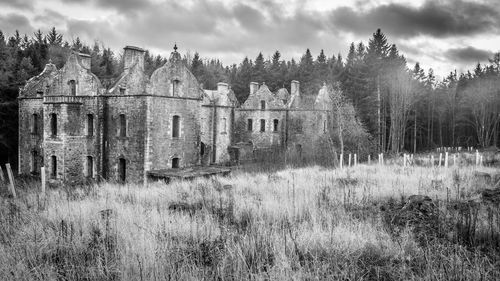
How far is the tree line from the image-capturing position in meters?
37.9

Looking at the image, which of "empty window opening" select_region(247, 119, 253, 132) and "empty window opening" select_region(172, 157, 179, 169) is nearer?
"empty window opening" select_region(172, 157, 179, 169)

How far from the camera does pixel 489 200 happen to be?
845 cm

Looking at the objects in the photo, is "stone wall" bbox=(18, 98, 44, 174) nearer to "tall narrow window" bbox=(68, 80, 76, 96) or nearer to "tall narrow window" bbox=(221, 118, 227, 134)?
"tall narrow window" bbox=(68, 80, 76, 96)

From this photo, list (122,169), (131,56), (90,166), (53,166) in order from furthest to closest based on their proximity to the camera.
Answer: (53,166)
(90,166)
(131,56)
(122,169)

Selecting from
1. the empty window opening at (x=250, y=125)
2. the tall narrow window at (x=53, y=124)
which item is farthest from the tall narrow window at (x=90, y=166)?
the empty window opening at (x=250, y=125)

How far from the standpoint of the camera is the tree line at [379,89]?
3794 centimetres

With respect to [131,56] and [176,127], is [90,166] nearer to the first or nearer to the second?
[176,127]

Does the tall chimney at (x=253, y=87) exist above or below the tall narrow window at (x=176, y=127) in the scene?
above

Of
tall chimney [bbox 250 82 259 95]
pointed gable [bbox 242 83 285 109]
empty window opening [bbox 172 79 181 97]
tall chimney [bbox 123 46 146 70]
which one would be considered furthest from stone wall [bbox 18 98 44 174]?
tall chimney [bbox 250 82 259 95]

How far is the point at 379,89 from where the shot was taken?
42.5 metres

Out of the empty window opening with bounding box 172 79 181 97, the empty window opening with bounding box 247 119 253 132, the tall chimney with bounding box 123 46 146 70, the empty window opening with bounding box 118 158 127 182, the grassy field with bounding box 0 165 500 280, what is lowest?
the empty window opening with bounding box 118 158 127 182

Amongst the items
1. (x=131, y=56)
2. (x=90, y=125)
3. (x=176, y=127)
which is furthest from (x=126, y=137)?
(x=131, y=56)

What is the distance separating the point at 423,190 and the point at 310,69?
5083 cm

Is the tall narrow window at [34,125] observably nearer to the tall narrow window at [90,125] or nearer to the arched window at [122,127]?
the tall narrow window at [90,125]
